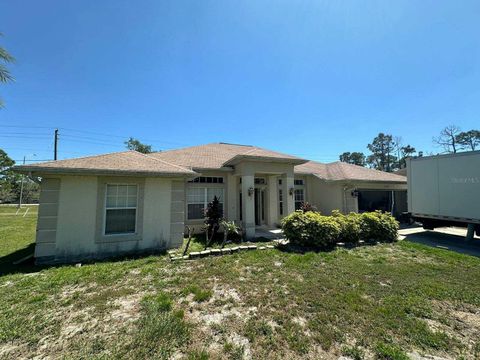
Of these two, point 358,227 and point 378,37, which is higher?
point 378,37

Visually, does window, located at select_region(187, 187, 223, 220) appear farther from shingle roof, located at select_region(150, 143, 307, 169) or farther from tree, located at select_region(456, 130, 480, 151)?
tree, located at select_region(456, 130, 480, 151)

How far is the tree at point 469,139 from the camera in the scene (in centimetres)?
4250

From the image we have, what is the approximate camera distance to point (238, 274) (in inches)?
239

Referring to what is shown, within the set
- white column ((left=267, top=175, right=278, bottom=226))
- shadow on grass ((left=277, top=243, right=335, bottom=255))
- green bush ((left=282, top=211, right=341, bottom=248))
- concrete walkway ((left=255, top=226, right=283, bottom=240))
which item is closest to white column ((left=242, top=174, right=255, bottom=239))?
concrete walkway ((left=255, top=226, right=283, bottom=240))

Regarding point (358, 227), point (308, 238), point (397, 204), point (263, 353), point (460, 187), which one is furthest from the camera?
point (397, 204)

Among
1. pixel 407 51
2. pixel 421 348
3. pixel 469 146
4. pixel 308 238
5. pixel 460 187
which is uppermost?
pixel 469 146

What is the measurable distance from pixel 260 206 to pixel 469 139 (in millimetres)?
55162

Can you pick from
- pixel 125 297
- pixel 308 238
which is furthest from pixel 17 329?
pixel 308 238

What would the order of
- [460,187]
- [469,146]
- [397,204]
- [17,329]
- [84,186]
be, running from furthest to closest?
[469,146] → [397,204] → [460,187] → [84,186] → [17,329]

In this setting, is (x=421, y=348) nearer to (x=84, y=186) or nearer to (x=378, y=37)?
(x=84, y=186)

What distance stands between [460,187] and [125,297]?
1477 cm

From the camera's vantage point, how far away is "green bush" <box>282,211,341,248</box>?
878 cm

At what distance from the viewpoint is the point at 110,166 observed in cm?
791

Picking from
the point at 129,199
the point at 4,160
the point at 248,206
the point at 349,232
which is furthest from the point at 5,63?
the point at 4,160
